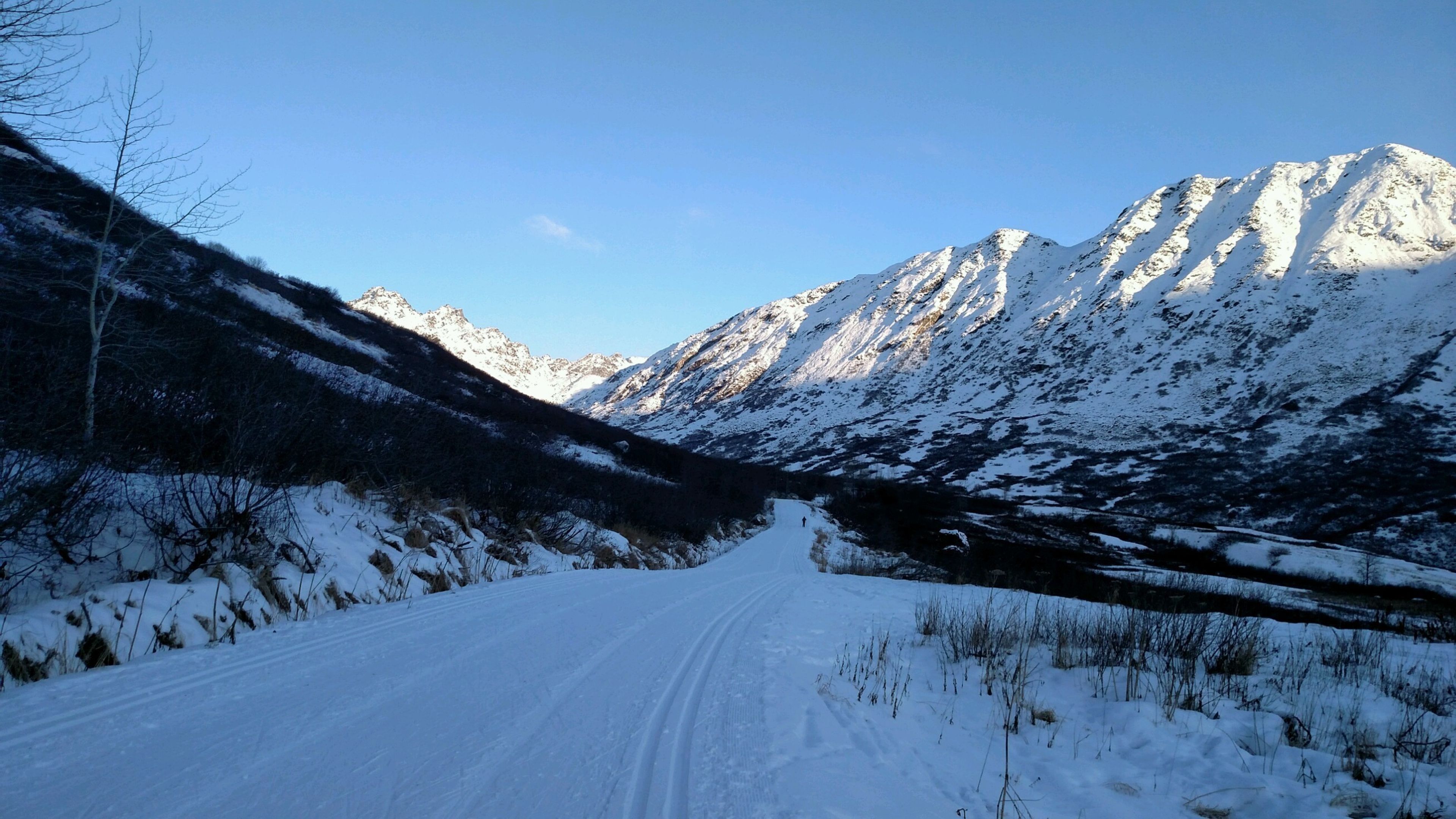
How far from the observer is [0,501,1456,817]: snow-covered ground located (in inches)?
116

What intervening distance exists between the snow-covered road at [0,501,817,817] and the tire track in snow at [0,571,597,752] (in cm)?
2

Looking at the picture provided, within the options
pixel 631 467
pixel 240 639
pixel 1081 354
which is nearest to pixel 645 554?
pixel 240 639

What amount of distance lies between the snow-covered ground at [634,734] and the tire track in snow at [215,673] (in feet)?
0.07

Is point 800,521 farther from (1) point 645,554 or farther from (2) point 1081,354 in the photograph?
(2) point 1081,354

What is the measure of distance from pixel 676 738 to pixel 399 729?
1.66 meters

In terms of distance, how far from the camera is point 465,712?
3.94m

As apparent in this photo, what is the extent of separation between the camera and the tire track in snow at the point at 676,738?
10.2ft

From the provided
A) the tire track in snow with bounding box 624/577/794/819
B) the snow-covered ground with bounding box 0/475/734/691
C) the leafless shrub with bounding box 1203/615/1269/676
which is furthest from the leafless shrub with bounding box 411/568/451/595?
the leafless shrub with bounding box 1203/615/1269/676

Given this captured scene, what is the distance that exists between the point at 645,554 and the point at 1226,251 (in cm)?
11752

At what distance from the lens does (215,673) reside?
164 inches

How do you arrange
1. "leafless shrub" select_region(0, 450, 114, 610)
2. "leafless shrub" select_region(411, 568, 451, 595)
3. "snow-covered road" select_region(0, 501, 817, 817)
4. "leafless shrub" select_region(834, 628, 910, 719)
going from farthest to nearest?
"leafless shrub" select_region(411, 568, 451, 595) < "leafless shrub" select_region(834, 628, 910, 719) < "leafless shrub" select_region(0, 450, 114, 610) < "snow-covered road" select_region(0, 501, 817, 817)

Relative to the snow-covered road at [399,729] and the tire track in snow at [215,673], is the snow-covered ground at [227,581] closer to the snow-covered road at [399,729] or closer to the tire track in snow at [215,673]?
the snow-covered road at [399,729]

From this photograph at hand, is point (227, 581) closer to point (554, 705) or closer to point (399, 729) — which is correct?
point (399, 729)

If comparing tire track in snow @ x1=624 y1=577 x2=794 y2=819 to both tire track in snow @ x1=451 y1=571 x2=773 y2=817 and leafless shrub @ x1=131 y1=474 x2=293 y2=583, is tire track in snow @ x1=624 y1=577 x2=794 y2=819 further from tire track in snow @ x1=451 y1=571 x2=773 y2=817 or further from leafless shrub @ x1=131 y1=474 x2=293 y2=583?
leafless shrub @ x1=131 y1=474 x2=293 y2=583
